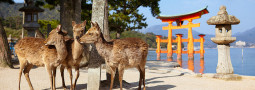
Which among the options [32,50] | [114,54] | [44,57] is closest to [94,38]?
[114,54]

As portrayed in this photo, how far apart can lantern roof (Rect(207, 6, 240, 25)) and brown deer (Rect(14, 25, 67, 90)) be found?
5866mm

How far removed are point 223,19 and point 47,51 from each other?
6.40 metres

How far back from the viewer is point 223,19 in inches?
301

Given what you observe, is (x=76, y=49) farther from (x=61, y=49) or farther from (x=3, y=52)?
(x=3, y=52)

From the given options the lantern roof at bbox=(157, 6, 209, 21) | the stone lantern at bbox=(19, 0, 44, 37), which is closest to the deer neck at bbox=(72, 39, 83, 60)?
the stone lantern at bbox=(19, 0, 44, 37)

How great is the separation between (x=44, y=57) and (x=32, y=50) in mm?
448

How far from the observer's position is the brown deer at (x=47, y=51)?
14.2 feet

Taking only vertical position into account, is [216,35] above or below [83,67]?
above

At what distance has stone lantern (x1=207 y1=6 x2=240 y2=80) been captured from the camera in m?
7.64

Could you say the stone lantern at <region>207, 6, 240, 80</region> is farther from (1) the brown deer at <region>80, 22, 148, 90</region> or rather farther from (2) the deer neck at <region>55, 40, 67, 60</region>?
(2) the deer neck at <region>55, 40, 67, 60</region>

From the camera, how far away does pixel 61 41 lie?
4328mm

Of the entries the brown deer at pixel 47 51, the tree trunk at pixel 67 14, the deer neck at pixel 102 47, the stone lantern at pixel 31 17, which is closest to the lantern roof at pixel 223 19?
the deer neck at pixel 102 47

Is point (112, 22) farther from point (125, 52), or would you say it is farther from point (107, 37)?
point (125, 52)

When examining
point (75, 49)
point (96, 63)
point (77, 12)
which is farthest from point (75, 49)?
point (77, 12)
